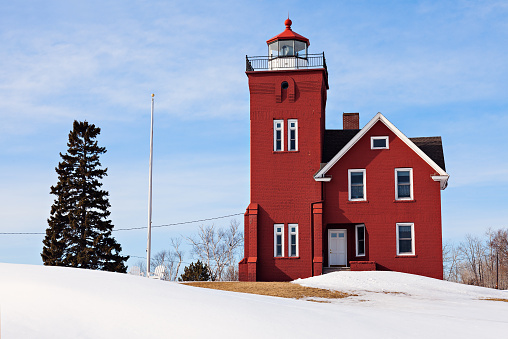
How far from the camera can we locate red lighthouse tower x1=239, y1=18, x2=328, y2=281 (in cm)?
3014

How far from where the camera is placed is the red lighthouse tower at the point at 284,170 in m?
30.1

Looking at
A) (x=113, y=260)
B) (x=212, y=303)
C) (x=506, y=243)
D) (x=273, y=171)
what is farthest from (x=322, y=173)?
(x=506, y=243)

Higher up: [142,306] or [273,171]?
[273,171]

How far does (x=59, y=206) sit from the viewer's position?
36.5 metres

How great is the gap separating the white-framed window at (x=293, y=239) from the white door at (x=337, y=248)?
2.03m

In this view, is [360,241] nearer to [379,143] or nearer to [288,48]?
[379,143]

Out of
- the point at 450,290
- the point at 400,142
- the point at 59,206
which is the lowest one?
the point at 450,290

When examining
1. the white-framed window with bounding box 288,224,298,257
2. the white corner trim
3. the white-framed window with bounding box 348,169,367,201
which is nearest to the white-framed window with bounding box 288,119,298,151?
the white-framed window with bounding box 348,169,367,201

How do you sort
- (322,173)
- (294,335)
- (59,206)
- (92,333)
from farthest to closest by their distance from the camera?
(59,206), (322,173), (294,335), (92,333)

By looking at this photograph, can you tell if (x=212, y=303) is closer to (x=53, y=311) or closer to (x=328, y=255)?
(x=53, y=311)

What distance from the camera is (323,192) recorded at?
30547 millimetres

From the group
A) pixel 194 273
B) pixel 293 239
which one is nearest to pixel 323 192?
pixel 293 239

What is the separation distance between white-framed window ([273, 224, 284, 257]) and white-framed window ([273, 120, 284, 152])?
4.16 meters

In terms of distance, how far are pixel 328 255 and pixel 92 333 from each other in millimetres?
24694
